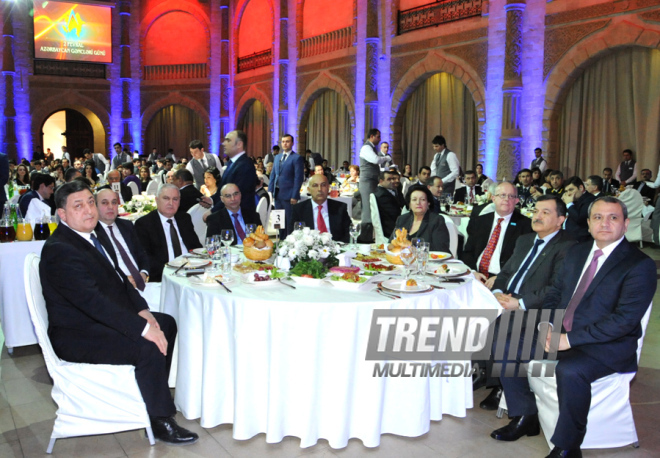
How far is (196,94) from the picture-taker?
20.4 metres

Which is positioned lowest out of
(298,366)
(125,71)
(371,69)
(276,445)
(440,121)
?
(276,445)

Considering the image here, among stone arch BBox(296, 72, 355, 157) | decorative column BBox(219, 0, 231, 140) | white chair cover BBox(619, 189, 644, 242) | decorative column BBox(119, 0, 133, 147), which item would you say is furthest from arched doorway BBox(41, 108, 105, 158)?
white chair cover BBox(619, 189, 644, 242)

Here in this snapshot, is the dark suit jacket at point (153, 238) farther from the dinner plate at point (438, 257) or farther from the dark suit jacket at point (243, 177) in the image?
the dinner plate at point (438, 257)

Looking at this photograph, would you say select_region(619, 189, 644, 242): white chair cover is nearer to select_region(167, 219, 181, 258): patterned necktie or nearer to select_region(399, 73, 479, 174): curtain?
select_region(399, 73, 479, 174): curtain

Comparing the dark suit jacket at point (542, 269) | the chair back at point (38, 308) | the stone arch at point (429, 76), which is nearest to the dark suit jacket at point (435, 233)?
the dark suit jacket at point (542, 269)

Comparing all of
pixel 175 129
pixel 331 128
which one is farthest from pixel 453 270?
pixel 175 129

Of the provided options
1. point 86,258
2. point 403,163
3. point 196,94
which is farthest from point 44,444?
point 196,94

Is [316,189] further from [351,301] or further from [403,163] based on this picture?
[403,163]

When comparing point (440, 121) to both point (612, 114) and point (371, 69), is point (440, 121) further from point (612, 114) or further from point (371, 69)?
point (612, 114)

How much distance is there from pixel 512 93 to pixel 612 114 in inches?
69.5

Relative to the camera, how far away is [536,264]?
124 inches

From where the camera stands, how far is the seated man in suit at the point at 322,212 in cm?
449

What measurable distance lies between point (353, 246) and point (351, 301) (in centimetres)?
141

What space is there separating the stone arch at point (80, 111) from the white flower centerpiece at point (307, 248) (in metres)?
19.1
